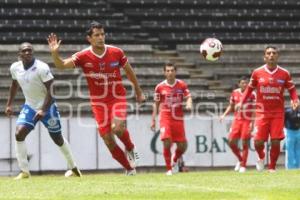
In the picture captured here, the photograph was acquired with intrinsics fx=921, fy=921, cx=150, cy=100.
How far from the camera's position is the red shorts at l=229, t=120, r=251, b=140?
824 inches

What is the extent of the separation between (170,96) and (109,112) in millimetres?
4736

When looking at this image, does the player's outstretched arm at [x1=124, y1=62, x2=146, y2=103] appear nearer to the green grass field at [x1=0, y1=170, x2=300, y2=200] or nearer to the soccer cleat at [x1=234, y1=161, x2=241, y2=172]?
the green grass field at [x1=0, y1=170, x2=300, y2=200]

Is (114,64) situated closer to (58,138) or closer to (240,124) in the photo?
(58,138)

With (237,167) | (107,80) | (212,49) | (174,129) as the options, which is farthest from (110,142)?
(237,167)

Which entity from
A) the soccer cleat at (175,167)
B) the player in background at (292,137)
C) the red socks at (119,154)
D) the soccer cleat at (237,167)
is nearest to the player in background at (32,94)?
the red socks at (119,154)

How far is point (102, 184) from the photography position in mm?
11844

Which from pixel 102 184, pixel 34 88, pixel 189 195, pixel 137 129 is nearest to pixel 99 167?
pixel 137 129

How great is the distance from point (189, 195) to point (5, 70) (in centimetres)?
1424

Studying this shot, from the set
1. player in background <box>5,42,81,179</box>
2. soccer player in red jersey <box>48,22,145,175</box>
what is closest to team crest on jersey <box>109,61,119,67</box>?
soccer player in red jersey <box>48,22,145,175</box>

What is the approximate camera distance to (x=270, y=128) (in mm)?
16172

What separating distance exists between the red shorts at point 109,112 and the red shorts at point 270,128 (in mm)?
3280

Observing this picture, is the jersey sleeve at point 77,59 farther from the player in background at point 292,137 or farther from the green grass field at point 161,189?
the player in background at point 292,137

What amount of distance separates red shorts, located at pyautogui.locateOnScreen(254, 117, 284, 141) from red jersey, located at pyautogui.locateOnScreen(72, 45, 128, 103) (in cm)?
335

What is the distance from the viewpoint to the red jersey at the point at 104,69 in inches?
542
